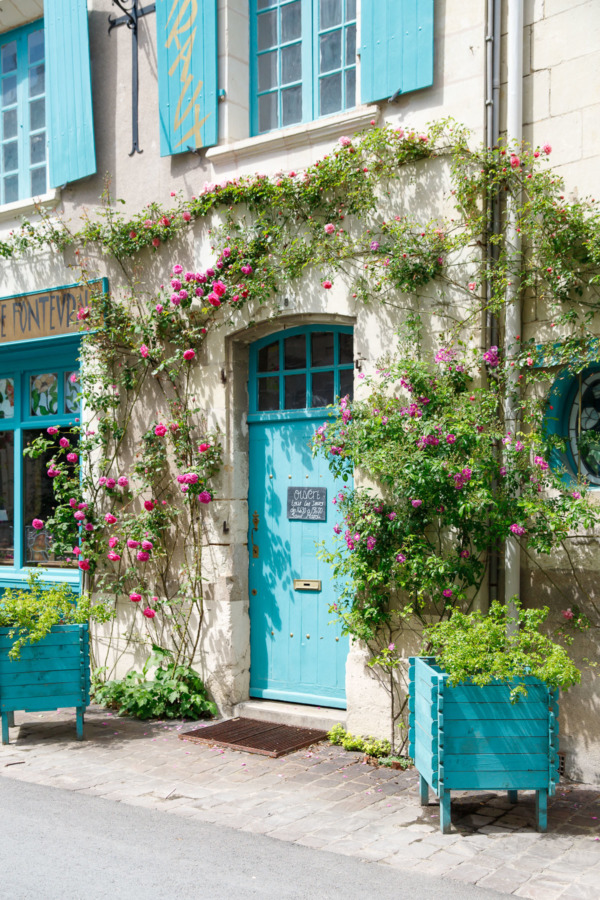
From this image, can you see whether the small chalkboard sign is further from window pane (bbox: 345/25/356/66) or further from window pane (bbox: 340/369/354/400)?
window pane (bbox: 345/25/356/66)

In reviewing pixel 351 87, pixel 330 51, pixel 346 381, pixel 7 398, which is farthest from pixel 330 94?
pixel 7 398

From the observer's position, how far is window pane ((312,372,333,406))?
6.41 metres

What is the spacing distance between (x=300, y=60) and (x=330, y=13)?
39cm

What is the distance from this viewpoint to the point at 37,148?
27.5 feet

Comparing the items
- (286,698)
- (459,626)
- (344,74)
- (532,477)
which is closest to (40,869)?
(459,626)

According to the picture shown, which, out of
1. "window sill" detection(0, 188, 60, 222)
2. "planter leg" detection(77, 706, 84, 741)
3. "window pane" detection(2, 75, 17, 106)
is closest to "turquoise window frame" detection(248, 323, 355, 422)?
"planter leg" detection(77, 706, 84, 741)

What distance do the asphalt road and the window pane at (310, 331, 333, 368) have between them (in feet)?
10.7

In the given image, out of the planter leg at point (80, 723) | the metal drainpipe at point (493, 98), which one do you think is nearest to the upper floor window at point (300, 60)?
the metal drainpipe at point (493, 98)

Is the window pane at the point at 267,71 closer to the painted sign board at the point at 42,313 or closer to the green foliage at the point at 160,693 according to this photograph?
the painted sign board at the point at 42,313

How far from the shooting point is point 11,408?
866 cm

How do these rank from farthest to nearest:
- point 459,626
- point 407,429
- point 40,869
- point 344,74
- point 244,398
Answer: point 244,398
point 344,74
point 407,429
point 459,626
point 40,869

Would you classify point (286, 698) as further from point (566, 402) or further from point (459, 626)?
point (566, 402)

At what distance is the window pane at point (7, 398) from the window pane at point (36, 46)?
302 centimetres

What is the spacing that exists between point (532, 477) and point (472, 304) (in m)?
1.14
